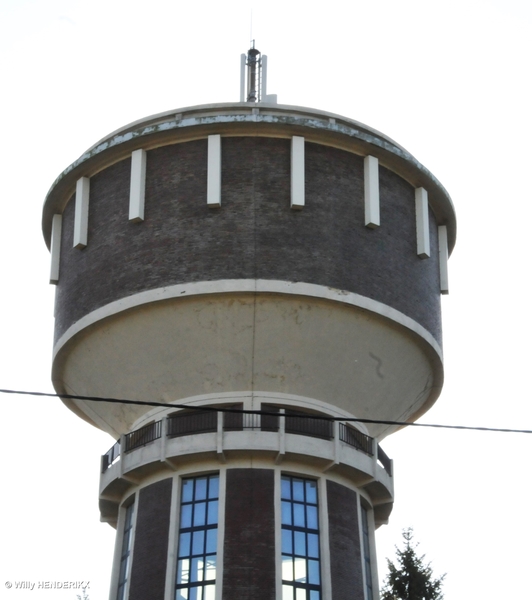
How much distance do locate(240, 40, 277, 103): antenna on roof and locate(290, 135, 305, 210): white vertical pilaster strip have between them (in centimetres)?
409

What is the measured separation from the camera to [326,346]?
22062 mm

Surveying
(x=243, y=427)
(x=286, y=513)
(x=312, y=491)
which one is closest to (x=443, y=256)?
(x=312, y=491)

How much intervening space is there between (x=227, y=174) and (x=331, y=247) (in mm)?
2406

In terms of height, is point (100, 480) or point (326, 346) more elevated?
point (326, 346)

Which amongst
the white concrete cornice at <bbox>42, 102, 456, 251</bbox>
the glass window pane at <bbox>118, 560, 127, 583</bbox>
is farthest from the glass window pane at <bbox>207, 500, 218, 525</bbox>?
the white concrete cornice at <bbox>42, 102, 456, 251</bbox>

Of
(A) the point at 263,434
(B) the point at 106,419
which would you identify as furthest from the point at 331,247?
(B) the point at 106,419

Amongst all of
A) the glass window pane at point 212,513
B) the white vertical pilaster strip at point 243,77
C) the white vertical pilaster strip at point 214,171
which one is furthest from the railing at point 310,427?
the white vertical pilaster strip at point 243,77

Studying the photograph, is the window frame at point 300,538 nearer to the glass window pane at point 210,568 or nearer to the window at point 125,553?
the glass window pane at point 210,568

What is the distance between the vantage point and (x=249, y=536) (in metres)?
21.5

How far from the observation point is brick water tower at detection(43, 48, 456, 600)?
21.8m

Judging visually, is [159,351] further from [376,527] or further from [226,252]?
[376,527]

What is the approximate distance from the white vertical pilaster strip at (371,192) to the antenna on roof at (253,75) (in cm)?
421

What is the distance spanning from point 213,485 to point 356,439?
2868 mm

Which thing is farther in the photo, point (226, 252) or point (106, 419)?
point (106, 419)
